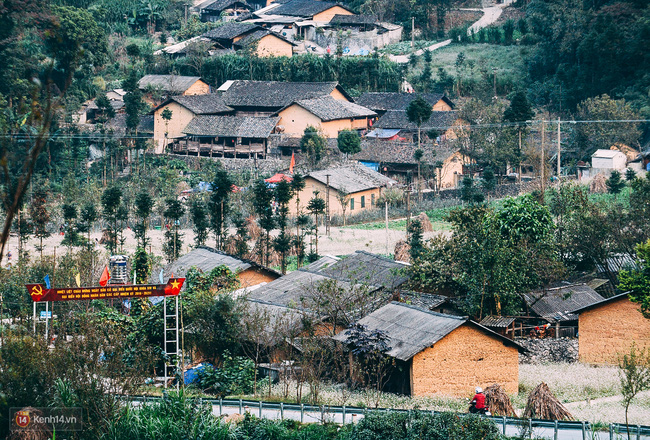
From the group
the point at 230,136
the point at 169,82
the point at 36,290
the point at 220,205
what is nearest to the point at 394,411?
the point at 36,290

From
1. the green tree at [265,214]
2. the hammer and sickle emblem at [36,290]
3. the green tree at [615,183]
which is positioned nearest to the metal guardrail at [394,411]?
the hammer and sickle emblem at [36,290]

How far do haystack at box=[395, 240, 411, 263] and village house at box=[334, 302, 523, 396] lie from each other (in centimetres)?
1152

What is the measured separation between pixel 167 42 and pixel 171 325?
55347 mm

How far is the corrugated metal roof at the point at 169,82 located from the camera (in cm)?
6109

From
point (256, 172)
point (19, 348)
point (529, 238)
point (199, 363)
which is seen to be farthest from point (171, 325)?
point (256, 172)

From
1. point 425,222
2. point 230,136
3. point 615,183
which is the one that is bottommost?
point 425,222

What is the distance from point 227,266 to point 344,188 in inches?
590

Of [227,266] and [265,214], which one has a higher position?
[265,214]

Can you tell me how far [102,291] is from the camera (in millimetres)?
19781

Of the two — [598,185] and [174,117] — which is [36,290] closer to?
[598,185]

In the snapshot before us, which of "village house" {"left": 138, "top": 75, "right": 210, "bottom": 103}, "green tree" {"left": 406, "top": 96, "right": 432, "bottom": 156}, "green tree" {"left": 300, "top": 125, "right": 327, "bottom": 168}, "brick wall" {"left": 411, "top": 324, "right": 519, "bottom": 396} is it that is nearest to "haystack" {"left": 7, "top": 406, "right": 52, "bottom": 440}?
"brick wall" {"left": 411, "top": 324, "right": 519, "bottom": 396}

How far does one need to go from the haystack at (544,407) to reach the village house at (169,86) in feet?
153

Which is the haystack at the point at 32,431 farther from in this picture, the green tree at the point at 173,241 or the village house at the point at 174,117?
the village house at the point at 174,117

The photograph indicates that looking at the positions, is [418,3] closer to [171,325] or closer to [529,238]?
[529,238]
